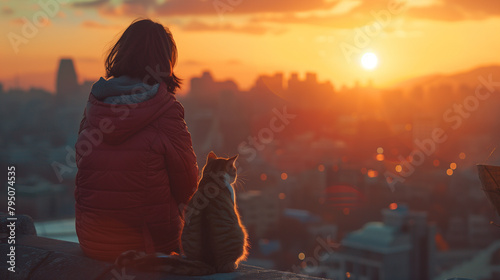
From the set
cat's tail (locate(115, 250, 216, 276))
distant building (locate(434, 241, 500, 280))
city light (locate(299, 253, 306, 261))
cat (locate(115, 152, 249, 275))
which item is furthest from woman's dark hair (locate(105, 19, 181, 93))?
distant building (locate(434, 241, 500, 280))

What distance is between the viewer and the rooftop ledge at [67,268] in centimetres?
140

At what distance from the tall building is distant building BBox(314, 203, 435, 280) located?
16.3 m

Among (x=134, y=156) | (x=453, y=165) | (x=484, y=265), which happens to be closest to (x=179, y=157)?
(x=134, y=156)

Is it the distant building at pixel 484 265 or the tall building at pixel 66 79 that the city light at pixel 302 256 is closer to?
the distant building at pixel 484 265

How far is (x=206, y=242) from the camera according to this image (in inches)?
A: 58.2

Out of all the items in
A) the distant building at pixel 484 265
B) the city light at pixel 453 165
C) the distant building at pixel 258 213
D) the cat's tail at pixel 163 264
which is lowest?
the distant building at pixel 484 265

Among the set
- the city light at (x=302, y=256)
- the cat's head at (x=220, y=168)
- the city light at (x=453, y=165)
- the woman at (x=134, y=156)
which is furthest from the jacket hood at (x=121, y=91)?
the city light at (x=453, y=165)

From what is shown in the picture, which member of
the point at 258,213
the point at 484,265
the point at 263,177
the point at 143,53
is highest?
the point at 263,177

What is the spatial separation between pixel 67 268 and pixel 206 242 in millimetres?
447

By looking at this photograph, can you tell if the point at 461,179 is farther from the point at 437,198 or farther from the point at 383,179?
the point at 383,179

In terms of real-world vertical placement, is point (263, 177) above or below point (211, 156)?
above

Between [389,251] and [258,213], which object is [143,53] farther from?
[258,213]

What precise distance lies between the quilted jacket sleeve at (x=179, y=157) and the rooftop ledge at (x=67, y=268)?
1.02ft

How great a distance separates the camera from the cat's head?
64.3 inches
